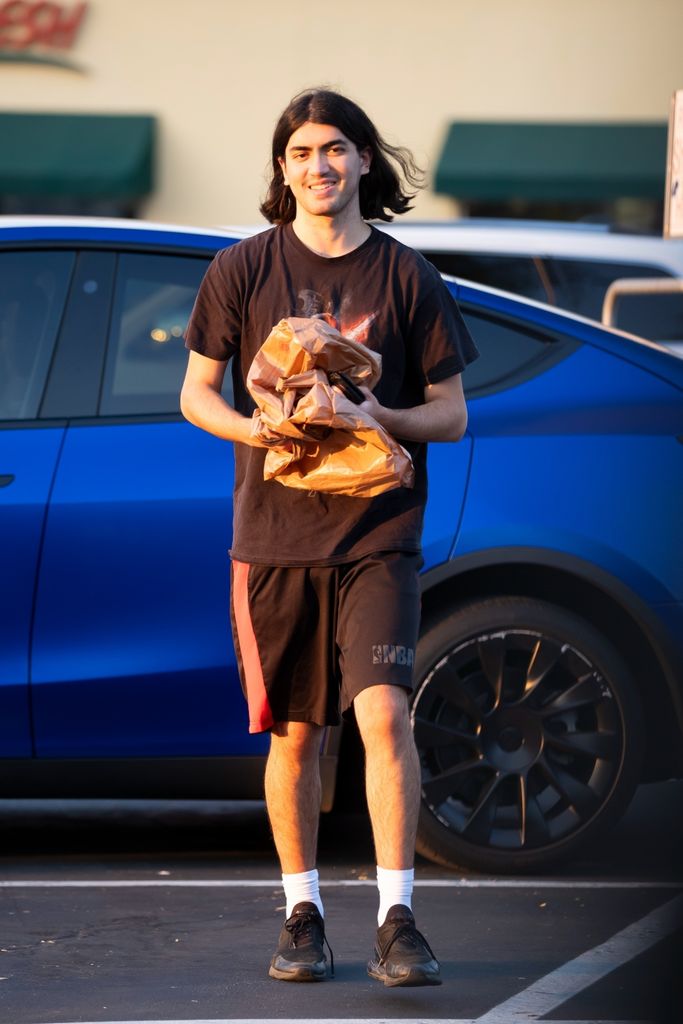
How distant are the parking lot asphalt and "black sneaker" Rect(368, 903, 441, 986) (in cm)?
4

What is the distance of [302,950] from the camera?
4.10 m

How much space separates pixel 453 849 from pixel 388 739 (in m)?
1.26

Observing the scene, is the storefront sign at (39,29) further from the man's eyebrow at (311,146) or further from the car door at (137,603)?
the man's eyebrow at (311,146)

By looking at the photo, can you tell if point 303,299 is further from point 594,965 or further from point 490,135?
point 490,135

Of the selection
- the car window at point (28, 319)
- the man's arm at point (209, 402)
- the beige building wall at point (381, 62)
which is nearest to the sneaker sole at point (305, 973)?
the man's arm at point (209, 402)

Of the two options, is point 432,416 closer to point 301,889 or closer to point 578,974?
point 301,889

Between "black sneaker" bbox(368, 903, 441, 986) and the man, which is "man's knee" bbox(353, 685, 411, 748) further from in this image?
"black sneaker" bbox(368, 903, 441, 986)

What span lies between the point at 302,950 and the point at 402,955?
247mm

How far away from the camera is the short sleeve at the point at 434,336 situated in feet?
13.6

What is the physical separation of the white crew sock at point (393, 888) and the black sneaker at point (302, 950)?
160 millimetres

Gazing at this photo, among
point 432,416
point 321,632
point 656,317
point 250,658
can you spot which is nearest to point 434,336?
point 432,416

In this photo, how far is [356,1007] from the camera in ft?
12.7

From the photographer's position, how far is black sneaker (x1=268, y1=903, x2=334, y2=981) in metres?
4.08

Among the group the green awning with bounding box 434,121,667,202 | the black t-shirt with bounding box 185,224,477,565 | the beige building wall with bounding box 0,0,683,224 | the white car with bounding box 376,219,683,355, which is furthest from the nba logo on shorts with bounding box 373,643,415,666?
the beige building wall with bounding box 0,0,683,224
